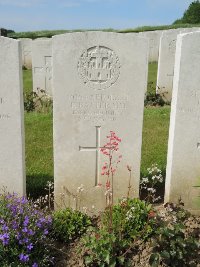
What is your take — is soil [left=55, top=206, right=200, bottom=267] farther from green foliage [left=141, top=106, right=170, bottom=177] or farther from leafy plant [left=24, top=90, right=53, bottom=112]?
leafy plant [left=24, top=90, right=53, bottom=112]

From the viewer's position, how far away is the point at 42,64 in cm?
955

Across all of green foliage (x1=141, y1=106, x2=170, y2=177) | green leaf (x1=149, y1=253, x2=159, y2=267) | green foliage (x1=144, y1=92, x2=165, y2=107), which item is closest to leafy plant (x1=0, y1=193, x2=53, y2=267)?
green leaf (x1=149, y1=253, x2=159, y2=267)

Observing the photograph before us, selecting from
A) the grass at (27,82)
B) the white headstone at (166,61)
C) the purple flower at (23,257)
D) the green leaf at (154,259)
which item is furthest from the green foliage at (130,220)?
the grass at (27,82)

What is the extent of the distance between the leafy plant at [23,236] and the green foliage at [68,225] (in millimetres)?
154

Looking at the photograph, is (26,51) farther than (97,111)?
Yes

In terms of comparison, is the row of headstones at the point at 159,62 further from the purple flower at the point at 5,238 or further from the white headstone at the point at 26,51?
the purple flower at the point at 5,238

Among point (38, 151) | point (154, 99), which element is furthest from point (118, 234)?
point (154, 99)

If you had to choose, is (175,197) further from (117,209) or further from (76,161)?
(76,161)

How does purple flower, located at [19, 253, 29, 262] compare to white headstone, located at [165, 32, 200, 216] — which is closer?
purple flower, located at [19, 253, 29, 262]

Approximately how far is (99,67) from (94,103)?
1.26 feet

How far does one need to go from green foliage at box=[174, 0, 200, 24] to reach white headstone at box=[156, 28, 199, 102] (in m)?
33.4

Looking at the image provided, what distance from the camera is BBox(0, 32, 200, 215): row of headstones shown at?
3680 millimetres

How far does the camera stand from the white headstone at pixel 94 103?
3.69m

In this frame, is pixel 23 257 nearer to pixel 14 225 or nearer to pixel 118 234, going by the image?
pixel 14 225
